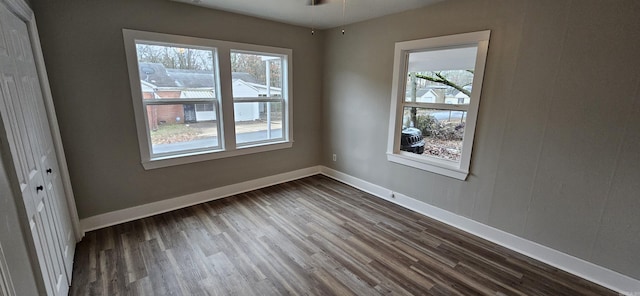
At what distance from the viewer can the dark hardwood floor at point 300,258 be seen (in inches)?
79.7

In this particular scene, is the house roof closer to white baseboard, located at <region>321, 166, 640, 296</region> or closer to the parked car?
the parked car

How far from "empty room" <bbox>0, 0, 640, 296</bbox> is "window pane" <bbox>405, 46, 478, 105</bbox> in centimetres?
2

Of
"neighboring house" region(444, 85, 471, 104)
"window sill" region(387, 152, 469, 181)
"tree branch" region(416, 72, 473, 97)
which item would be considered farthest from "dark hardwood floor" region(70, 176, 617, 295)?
"tree branch" region(416, 72, 473, 97)

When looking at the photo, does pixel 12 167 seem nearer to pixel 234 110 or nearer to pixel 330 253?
pixel 330 253

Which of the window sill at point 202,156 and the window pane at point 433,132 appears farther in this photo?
the window sill at point 202,156

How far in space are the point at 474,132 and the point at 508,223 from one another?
0.94 m

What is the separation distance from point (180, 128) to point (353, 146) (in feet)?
7.88

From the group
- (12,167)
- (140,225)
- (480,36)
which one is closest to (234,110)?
(140,225)

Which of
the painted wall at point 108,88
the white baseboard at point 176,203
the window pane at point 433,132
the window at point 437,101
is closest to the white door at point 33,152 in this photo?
the painted wall at point 108,88

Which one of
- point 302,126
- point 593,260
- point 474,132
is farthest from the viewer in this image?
point 302,126

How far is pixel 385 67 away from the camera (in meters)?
3.41

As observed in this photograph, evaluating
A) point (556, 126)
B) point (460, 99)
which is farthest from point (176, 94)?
point (556, 126)

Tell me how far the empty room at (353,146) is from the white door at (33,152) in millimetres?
23

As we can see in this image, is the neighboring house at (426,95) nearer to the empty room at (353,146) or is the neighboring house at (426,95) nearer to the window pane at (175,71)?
the empty room at (353,146)
